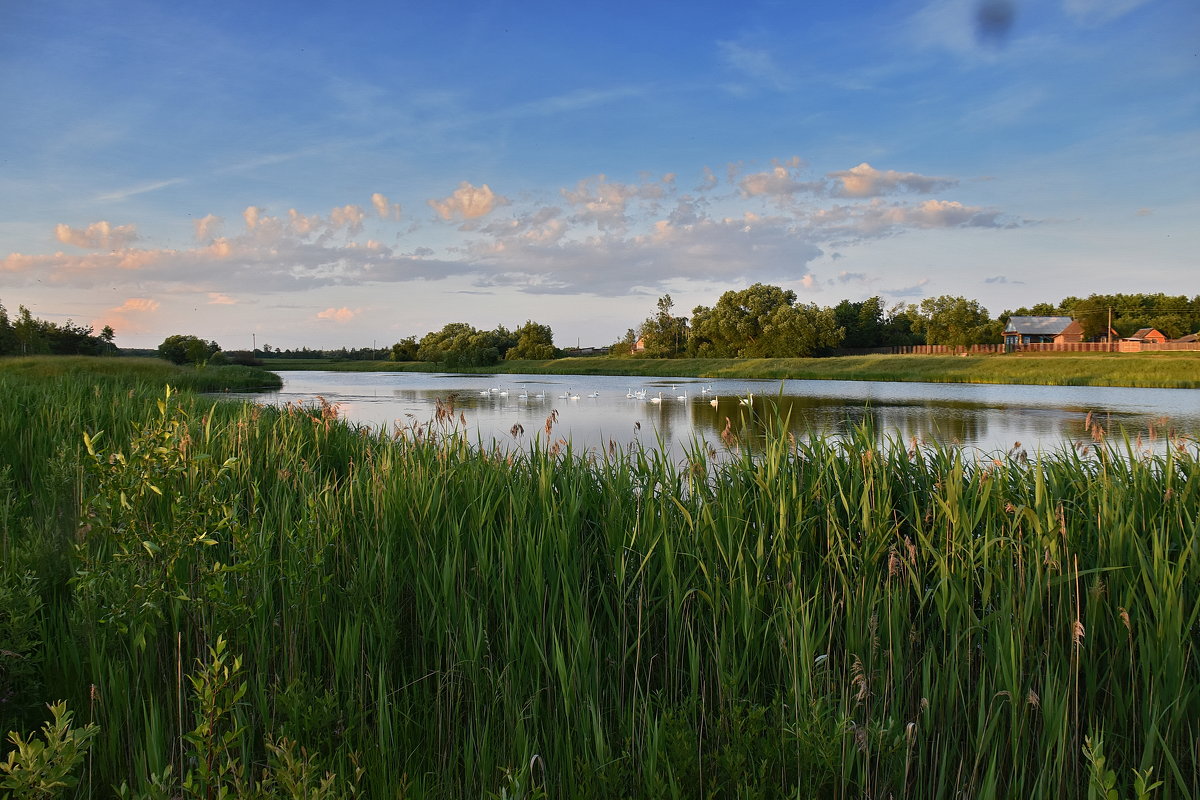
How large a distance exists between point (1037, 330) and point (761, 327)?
138 feet

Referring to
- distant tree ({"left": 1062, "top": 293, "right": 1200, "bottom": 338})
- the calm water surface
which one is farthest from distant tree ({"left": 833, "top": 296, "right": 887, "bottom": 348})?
the calm water surface

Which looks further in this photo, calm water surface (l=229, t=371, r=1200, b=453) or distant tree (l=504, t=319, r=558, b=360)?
distant tree (l=504, t=319, r=558, b=360)

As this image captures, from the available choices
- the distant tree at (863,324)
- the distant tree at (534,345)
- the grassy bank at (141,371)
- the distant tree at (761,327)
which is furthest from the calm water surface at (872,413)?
the distant tree at (534,345)

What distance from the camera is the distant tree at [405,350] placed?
122 metres

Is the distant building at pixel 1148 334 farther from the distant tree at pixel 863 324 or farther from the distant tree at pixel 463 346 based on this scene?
the distant tree at pixel 463 346

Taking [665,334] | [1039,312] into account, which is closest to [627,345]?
[665,334]

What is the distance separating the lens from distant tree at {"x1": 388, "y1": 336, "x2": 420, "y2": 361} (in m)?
122

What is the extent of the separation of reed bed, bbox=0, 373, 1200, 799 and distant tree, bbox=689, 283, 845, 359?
78.8 metres

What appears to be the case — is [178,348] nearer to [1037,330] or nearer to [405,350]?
[405,350]

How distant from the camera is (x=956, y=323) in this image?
86.9 meters

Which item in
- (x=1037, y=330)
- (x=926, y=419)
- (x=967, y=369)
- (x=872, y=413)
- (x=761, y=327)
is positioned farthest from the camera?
(x=1037, y=330)

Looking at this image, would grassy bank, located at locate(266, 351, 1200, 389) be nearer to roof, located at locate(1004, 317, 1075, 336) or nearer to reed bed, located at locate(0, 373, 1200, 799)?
reed bed, located at locate(0, 373, 1200, 799)

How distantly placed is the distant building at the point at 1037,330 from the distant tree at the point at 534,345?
64393 millimetres

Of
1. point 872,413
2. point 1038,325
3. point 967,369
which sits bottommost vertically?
point 872,413
